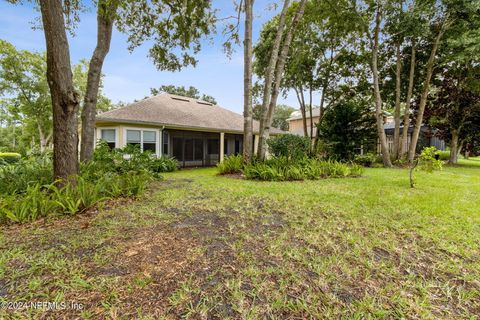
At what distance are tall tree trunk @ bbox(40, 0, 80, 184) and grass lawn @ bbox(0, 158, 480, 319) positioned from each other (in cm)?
122

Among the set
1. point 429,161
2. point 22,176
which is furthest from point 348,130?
point 22,176

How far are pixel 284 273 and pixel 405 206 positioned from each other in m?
3.56

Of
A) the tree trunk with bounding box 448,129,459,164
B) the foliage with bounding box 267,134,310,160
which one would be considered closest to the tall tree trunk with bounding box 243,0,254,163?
the foliage with bounding box 267,134,310,160

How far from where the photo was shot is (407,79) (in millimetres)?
13891

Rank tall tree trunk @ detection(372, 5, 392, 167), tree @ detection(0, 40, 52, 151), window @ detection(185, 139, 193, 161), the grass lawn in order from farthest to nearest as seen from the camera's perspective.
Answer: tree @ detection(0, 40, 52, 151) → window @ detection(185, 139, 193, 161) → tall tree trunk @ detection(372, 5, 392, 167) → the grass lawn

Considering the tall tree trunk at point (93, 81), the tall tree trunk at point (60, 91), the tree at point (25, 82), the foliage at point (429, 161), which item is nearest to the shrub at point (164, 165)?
the tall tree trunk at point (93, 81)

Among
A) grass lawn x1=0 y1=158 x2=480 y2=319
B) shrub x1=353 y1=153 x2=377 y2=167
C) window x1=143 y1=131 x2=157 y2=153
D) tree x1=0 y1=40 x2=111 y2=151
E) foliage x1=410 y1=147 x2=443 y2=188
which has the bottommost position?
grass lawn x1=0 y1=158 x2=480 y2=319

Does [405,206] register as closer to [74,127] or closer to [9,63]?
[74,127]

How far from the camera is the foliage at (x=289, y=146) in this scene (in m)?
9.44

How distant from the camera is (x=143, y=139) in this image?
1162 cm

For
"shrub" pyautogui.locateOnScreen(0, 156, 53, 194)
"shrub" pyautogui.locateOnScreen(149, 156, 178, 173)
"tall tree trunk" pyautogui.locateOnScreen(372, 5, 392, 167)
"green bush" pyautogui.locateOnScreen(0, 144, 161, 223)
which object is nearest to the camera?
"green bush" pyautogui.locateOnScreen(0, 144, 161, 223)

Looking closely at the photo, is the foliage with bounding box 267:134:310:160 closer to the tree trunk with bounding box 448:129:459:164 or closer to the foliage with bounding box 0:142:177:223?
the foliage with bounding box 0:142:177:223

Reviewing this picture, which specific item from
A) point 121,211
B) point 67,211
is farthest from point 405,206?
point 67,211

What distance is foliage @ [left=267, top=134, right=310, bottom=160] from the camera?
944cm
